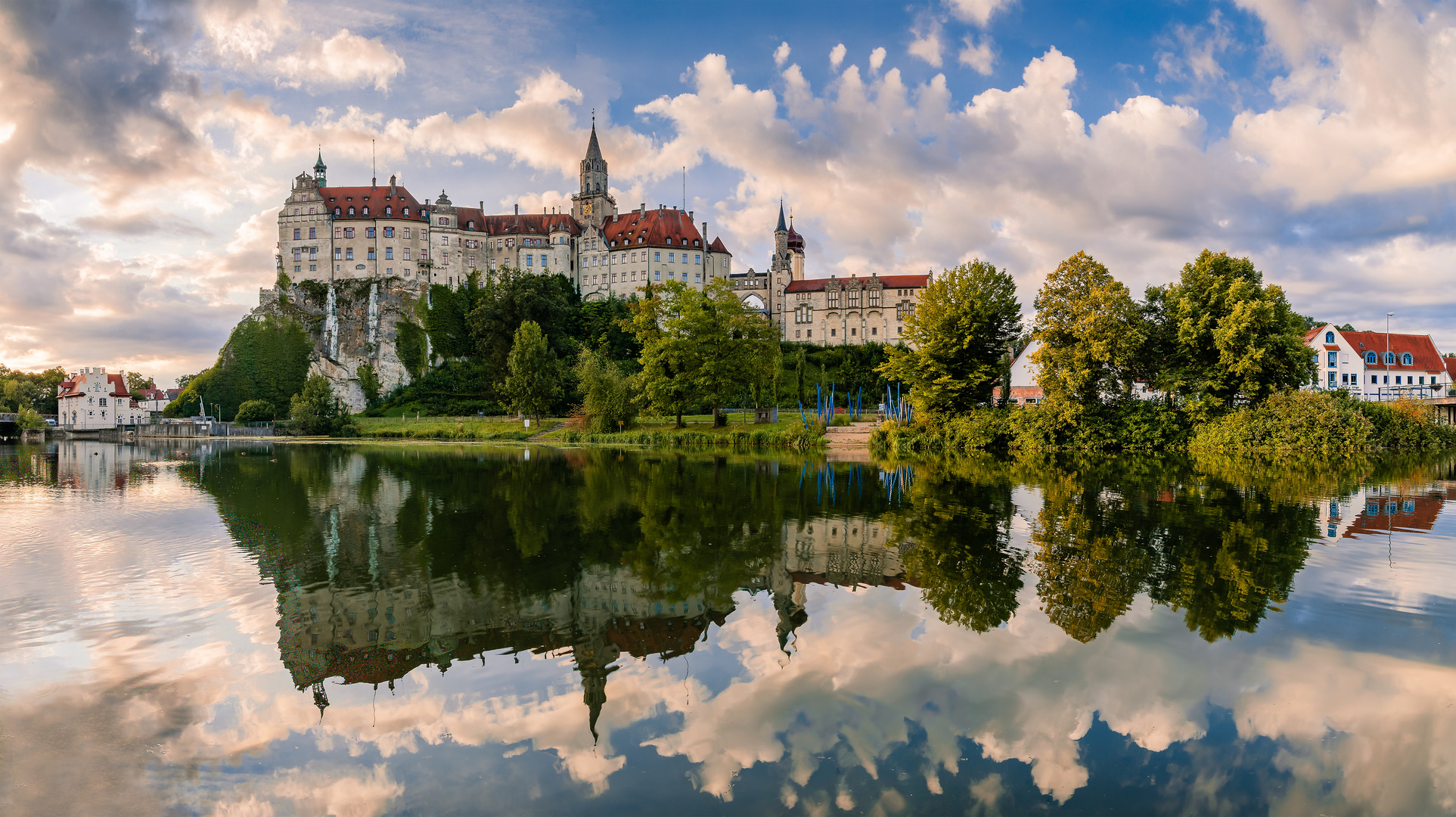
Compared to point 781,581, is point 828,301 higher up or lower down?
higher up

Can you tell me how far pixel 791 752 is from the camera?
5.88 meters


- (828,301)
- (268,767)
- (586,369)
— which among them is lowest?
(268,767)

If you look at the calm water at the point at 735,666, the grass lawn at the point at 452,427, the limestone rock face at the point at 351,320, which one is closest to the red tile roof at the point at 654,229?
the limestone rock face at the point at 351,320

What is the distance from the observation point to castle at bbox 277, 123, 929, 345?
99.9 metres

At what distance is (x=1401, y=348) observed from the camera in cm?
7000

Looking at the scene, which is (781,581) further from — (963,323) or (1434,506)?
(963,323)

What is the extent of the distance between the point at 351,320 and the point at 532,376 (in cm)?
4560

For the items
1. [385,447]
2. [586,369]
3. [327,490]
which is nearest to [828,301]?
[586,369]

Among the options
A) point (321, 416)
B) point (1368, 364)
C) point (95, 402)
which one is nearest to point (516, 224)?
point (321, 416)

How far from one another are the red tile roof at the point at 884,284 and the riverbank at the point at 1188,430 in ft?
202

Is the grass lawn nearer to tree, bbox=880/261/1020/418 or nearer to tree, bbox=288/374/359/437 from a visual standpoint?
tree, bbox=288/374/359/437

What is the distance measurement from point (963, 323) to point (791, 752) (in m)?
42.8

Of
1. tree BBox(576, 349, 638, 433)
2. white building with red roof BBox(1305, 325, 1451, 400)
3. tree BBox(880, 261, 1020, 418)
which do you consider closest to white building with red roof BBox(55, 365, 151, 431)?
tree BBox(576, 349, 638, 433)

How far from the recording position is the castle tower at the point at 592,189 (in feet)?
368
